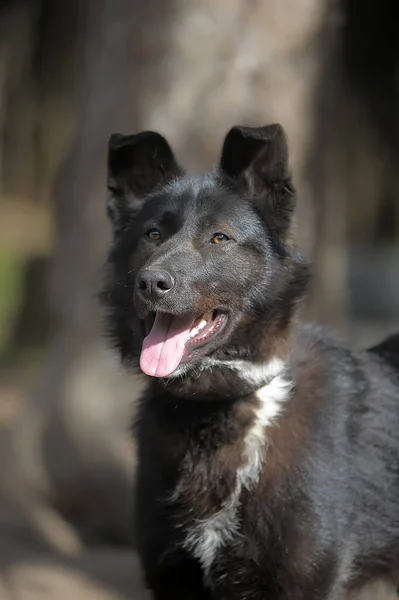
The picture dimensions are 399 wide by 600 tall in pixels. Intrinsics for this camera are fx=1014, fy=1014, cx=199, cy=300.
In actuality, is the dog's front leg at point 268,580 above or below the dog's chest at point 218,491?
below

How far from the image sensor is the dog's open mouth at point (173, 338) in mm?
3377

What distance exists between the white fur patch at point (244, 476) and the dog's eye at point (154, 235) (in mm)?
537

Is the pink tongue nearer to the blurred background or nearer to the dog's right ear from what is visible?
the dog's right ear

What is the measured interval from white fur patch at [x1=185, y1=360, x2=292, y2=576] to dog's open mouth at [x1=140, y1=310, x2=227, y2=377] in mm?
203

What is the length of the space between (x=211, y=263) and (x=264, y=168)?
1.45 feet

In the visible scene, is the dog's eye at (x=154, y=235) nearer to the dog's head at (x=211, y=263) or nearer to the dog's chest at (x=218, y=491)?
the dog's head at (x=211, y=263)

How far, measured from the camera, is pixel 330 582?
135 inches

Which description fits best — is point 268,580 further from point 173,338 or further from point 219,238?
point 219,238

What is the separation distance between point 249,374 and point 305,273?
43cm

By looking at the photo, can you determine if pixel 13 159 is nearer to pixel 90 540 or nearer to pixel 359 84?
pixel 359 84

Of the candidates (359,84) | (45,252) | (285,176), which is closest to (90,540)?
(285,176)

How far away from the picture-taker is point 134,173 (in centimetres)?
399

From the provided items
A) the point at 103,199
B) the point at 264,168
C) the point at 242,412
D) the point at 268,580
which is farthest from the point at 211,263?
the point at 103,199

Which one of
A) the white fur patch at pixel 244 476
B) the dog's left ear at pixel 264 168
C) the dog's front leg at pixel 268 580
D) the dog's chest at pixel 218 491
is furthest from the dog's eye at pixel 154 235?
the dog's front leg at pixel 268 580
